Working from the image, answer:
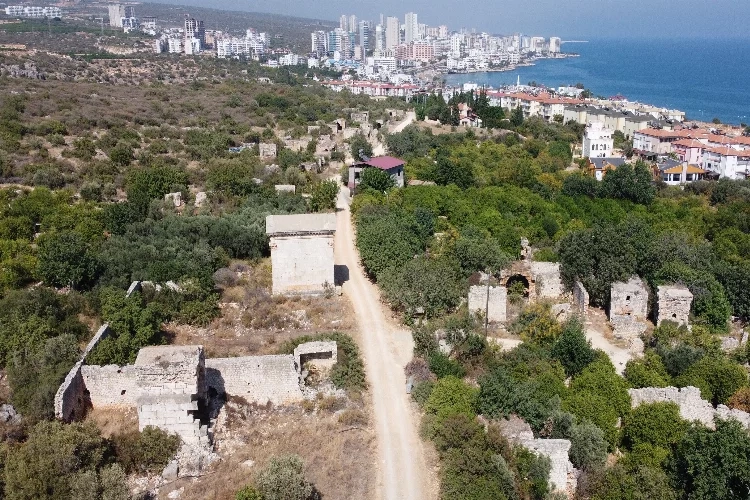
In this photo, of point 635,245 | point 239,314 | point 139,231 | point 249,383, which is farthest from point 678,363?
point 139,231

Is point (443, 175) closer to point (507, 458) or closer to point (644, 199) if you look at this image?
point (644, 199)

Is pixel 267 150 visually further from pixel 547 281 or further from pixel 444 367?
pixel 444 367

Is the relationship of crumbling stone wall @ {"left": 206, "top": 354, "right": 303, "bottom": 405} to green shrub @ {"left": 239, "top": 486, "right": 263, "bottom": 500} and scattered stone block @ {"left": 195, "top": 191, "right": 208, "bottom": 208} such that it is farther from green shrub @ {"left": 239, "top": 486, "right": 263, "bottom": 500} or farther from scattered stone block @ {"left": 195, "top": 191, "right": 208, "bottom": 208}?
scattered stone block @ {"left": 195, "top": 191, "right": 208, "bottom": 208}

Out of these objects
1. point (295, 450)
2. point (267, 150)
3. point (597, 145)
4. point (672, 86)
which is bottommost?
point (295, 450)

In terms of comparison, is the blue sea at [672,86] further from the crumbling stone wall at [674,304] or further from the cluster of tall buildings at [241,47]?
the crumbling stone wall at [674,304]

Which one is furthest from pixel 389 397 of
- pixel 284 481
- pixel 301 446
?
pixel 284 481

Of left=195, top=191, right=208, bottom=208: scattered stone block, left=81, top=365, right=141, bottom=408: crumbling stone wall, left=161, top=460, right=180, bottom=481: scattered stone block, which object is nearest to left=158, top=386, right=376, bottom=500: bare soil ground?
left=161, top=460, right=180, bottom=481: scattered stone block

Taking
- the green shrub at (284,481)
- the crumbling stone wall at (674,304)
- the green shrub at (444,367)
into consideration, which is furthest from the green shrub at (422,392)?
the crumbling stone wall at (674,304)
